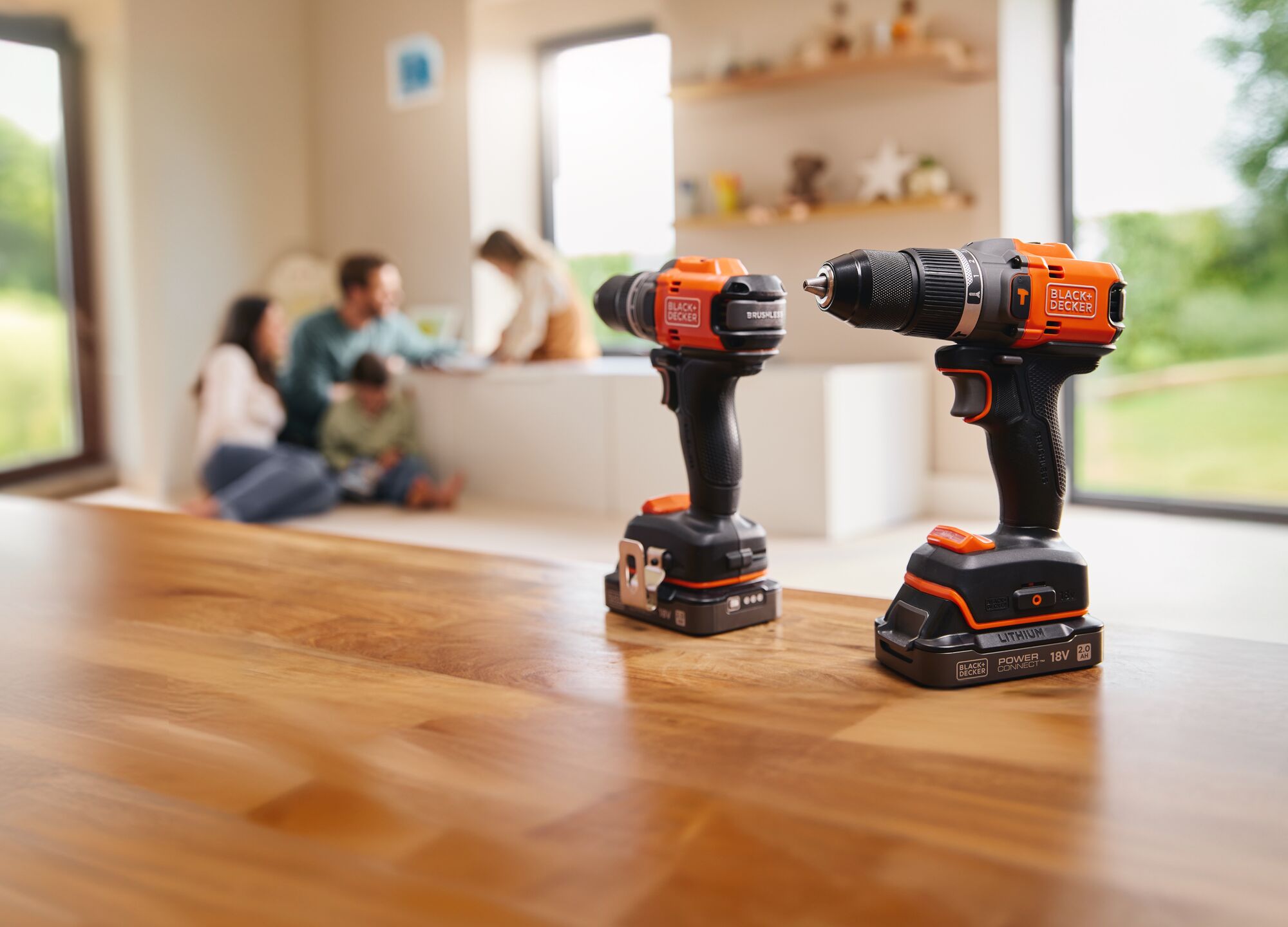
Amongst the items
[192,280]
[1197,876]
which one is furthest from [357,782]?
[192,280]

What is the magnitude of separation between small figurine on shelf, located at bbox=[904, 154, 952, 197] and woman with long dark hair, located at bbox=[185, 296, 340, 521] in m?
2.34

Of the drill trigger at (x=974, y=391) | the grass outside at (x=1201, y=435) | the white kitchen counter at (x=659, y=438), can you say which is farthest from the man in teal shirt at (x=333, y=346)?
the drill trigger at (x=974, y=391)

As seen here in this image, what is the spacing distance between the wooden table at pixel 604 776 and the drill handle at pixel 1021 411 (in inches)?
5.1

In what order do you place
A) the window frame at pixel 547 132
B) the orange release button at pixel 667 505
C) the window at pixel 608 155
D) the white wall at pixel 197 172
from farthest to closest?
the window frame at pixel 547 132
the window at pixel 608 155
the white wall at pixel 197 172
the orange release button at pixel 667 505

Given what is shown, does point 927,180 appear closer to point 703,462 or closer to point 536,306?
point 536,306

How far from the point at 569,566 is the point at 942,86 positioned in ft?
11.5

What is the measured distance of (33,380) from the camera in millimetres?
5160

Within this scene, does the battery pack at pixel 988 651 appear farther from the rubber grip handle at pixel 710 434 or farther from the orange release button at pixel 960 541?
the rubber grip handle at pixel 710 434

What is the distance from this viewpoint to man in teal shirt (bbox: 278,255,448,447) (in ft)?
15.6

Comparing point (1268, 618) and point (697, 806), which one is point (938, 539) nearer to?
point (697, 806)

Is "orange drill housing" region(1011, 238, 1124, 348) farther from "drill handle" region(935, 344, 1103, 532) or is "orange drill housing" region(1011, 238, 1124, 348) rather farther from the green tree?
the green tree

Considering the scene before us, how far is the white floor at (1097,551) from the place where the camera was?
2.76 m

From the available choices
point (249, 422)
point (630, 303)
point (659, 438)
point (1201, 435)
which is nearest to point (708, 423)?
point (630, 303)

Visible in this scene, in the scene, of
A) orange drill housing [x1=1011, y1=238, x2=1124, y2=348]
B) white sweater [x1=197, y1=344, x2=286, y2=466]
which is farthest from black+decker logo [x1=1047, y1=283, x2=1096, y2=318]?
white sweater [x1=197, y1=344, x2=286, y2=466]
